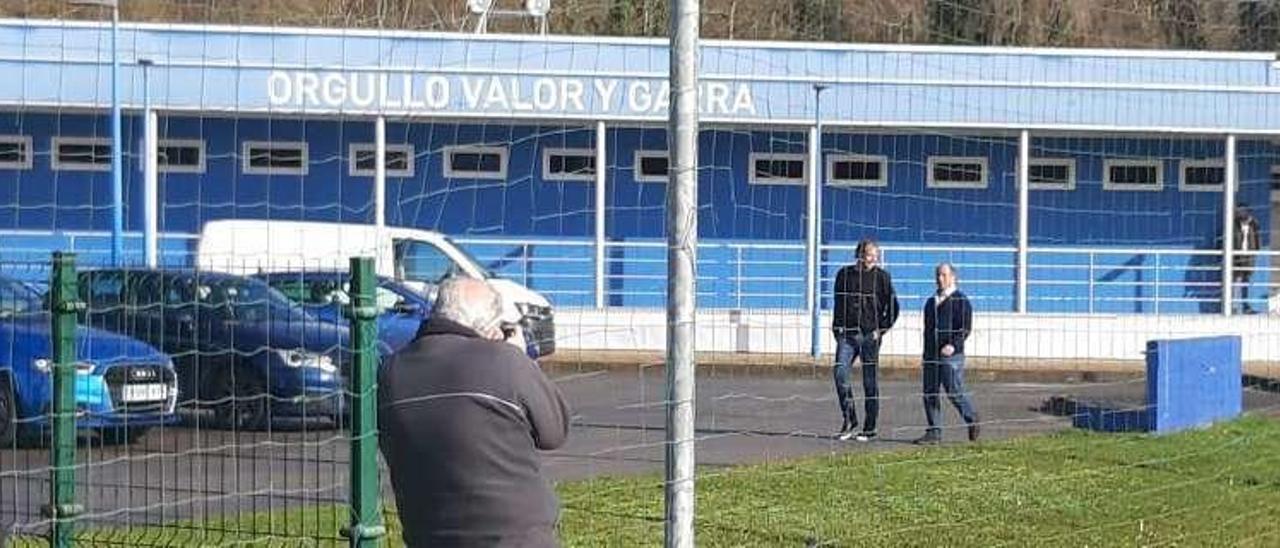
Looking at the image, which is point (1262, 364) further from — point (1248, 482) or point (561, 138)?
point (1248, 482)

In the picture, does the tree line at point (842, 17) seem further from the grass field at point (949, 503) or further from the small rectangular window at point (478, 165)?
the grass field at point (949, 503)

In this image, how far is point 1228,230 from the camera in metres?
25.9

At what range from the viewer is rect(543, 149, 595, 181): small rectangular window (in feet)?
86.5

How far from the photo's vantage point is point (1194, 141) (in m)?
27.8

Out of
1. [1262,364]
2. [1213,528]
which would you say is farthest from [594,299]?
[1213,528]

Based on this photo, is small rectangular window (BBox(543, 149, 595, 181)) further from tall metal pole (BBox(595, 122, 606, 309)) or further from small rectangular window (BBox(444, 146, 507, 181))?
tall metal pole (BBox(595, 122, 606, 309))

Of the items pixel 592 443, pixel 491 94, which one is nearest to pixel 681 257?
pixel 592 443

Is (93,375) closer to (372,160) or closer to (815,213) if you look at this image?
(372,160)

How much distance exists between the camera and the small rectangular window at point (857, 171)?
26.3m

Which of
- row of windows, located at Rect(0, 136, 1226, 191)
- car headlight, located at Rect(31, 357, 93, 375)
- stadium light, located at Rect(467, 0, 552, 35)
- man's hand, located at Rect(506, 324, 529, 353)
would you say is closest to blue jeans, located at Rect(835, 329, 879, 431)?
stadium light, located at Rect(467, 0, 552, 35)

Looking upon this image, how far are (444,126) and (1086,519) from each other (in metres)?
12.7

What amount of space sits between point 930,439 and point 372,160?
1043cm

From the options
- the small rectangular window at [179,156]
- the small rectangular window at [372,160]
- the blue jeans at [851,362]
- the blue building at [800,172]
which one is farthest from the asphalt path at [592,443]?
the small rectangular window at [372,160]

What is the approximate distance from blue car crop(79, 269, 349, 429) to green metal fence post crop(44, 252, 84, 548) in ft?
1.52
